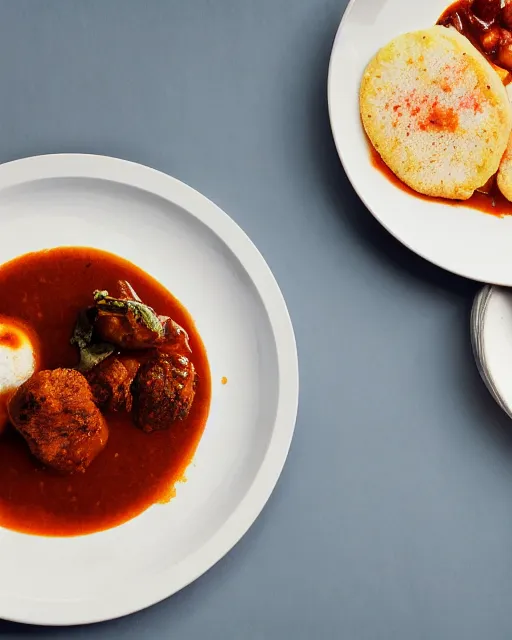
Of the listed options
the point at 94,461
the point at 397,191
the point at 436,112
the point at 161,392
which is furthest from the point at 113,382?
the point at 436,112

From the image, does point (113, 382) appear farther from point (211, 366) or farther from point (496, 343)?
point (496, 343)

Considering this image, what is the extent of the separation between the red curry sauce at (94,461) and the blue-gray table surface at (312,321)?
1.22 ft

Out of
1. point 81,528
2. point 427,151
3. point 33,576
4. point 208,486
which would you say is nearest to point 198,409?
point 208,486

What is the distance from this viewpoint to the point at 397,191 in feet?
8.52

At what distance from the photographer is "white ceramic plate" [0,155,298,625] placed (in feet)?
7.58

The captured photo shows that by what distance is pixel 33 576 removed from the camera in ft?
7.54

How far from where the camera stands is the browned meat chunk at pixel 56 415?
2195 mm

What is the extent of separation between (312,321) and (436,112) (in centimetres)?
86

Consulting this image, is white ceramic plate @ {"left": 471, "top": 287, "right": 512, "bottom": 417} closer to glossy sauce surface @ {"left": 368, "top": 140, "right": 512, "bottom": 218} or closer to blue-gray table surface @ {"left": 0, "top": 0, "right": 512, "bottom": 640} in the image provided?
blue-gray table surface @ {"left": 0, "top": 0, "right": 512, "bottom": 640}

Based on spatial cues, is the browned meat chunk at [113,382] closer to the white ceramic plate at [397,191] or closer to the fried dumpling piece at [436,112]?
the white ceramic plate at [397,191]

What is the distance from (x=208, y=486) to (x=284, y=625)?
0.58m

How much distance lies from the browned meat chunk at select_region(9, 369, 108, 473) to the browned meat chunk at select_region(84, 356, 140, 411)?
76mm

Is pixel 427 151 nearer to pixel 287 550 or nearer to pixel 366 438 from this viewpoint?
pixel 366 438

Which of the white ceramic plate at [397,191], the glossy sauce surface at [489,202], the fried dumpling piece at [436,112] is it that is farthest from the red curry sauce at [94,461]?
the glossy sauce surface at [489,202]
